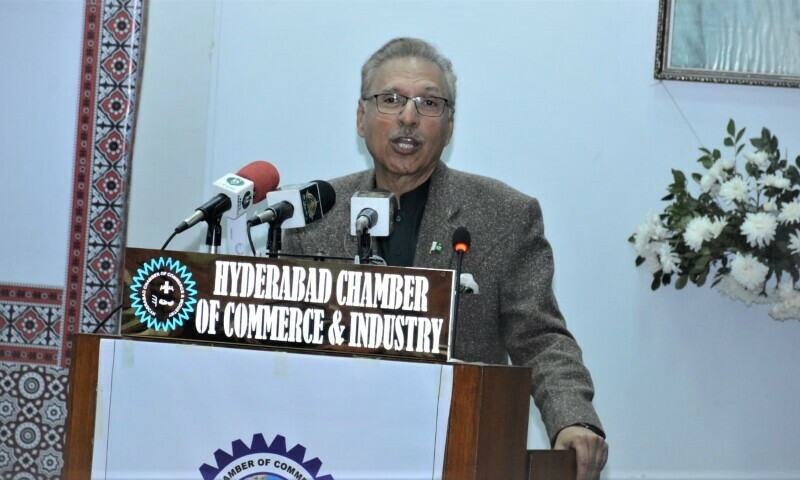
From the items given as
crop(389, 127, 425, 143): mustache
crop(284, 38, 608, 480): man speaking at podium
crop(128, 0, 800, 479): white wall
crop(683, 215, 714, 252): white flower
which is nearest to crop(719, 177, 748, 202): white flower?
crop(683, 215, 714, 252): white flower

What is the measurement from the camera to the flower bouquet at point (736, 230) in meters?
3.47

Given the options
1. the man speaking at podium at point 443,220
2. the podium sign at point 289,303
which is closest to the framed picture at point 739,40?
the man speaking at podium at point 443,220

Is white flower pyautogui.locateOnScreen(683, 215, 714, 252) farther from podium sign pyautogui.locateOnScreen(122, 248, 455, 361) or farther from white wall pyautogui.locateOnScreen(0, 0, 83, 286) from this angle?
white wall pyautogui.locateOnScreen(0, 0, 83, 286)

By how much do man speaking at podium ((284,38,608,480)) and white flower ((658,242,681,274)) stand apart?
1.06 metres

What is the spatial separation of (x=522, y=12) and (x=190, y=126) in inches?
54.9

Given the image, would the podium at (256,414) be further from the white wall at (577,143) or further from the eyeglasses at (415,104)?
the white wall at (577,143)

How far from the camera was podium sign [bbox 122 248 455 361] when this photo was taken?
164 cm

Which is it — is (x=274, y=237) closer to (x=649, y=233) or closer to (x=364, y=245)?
(x=364, y=245)

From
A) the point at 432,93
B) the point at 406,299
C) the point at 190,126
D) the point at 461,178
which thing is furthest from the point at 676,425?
the point at 406,299

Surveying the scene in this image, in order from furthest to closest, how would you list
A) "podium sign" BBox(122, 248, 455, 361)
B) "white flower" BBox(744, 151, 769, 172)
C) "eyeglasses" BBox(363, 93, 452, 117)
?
"white flower" BBox(744, 151, 769, 172), "eyeglasses" BBox(363, 93, 452, 117), "podium sign" BBox(122, 248, 455, 361)

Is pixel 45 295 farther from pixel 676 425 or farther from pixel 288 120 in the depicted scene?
pixel 676 425

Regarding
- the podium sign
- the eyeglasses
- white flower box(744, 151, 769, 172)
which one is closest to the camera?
the podium sign

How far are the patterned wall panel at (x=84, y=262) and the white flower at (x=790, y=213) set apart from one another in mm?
2279

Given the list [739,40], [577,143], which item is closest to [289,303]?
[577,143]
